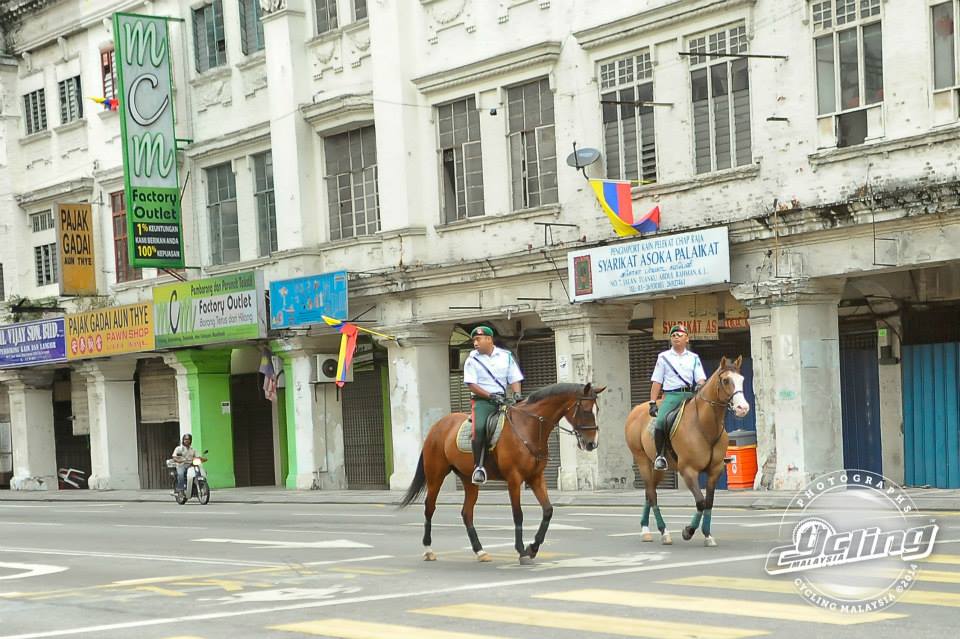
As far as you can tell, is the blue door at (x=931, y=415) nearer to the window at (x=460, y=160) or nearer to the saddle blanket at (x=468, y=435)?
the window at (x=460, y=160)

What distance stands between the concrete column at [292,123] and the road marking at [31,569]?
18406 mm

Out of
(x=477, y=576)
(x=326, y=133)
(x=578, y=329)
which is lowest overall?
(x=477, y=576)

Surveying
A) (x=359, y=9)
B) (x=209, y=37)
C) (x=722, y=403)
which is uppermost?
(x=209, y=37)

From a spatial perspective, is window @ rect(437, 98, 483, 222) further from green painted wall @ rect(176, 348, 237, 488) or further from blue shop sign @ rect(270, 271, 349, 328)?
green painted wall @ rect(176, 348, 237, 488)

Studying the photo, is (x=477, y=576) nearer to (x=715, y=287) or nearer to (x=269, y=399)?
(x=715, y=287)

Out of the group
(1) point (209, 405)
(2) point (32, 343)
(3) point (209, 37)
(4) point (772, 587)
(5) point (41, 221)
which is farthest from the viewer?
(5) point (41, 221)

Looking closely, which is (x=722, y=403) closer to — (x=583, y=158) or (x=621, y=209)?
(x=621, y=209)

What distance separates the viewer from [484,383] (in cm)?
1512

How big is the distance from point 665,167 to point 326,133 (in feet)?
33.8

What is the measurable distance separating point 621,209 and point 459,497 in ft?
22.3

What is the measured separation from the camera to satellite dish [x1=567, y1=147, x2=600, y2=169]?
27.9 meters

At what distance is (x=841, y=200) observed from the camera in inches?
949

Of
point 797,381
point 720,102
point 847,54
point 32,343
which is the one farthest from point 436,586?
point 32,343

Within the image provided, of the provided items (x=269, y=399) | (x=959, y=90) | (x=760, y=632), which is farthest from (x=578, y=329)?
(x=760, y=632)
